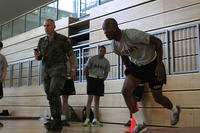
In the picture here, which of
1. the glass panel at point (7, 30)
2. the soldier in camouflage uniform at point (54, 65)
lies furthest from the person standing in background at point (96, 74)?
the glass panel at point (7, 30)

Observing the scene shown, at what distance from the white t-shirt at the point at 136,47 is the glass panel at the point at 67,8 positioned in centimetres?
519

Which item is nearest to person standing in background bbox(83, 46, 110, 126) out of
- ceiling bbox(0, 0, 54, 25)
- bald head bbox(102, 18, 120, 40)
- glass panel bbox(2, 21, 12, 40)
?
bald head bbox(102, 18, 120, 40)

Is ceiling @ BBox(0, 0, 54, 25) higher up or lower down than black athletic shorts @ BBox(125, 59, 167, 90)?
higher up

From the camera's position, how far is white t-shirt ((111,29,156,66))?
322 centimetres

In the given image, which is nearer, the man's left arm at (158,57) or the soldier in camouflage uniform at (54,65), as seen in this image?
the man's left arm at (158,57)

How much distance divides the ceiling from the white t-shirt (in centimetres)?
1073

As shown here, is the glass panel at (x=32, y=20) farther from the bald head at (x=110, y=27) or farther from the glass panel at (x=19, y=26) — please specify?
the bald head at (x=110, y=27)

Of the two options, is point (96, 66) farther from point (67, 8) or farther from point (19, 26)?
point (19, 26)

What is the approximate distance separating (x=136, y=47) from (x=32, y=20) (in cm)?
757

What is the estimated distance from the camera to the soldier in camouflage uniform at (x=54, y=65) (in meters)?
3.78

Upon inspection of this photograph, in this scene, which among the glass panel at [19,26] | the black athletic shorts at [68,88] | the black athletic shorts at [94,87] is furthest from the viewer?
the glass panel at [19,26]

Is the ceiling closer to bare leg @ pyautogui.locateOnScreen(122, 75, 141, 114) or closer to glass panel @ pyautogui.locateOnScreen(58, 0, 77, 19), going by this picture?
glass panel @ pyautogui.locateOnScreen(58, 0, 77, 19)

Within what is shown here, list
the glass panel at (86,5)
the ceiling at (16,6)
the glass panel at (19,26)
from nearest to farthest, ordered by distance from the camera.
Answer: the glass panel at (86,5) < the glass panel at (19,26) < the ceiling at (16,6)

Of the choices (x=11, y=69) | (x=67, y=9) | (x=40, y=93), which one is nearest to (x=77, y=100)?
(x=40, y=93)
